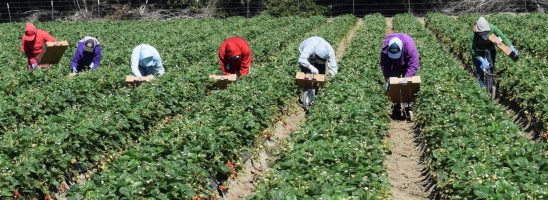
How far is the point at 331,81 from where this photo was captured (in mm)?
11969

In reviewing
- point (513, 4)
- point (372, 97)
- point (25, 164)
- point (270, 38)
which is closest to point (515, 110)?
point (372, 97)

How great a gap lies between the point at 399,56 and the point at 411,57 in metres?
0.32

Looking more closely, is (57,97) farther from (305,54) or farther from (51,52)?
(51,52)

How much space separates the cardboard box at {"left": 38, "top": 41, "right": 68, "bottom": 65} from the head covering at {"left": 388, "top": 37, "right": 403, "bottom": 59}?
754 centimetres

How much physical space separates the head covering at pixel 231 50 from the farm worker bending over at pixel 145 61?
1494mm

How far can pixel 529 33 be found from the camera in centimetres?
2009

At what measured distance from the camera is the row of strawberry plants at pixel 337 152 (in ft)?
19.2

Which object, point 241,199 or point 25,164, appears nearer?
point 25,164

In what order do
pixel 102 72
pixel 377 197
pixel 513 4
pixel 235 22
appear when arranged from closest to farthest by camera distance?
pixel 377 197 < pixel 102 72 < pixel 235 22 < pixel 513 4

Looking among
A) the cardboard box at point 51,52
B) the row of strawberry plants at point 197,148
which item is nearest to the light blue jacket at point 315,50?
the row of strawberry plants at point 197,148

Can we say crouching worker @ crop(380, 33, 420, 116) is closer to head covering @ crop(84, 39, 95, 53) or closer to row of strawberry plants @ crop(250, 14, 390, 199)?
row of strawberry plants @ crop(250, 14, 390, 199)

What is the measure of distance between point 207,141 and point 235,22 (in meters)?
25.3

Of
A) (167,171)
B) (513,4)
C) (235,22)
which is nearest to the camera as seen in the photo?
(167,171)

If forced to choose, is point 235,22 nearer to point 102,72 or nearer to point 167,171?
point 102,72
